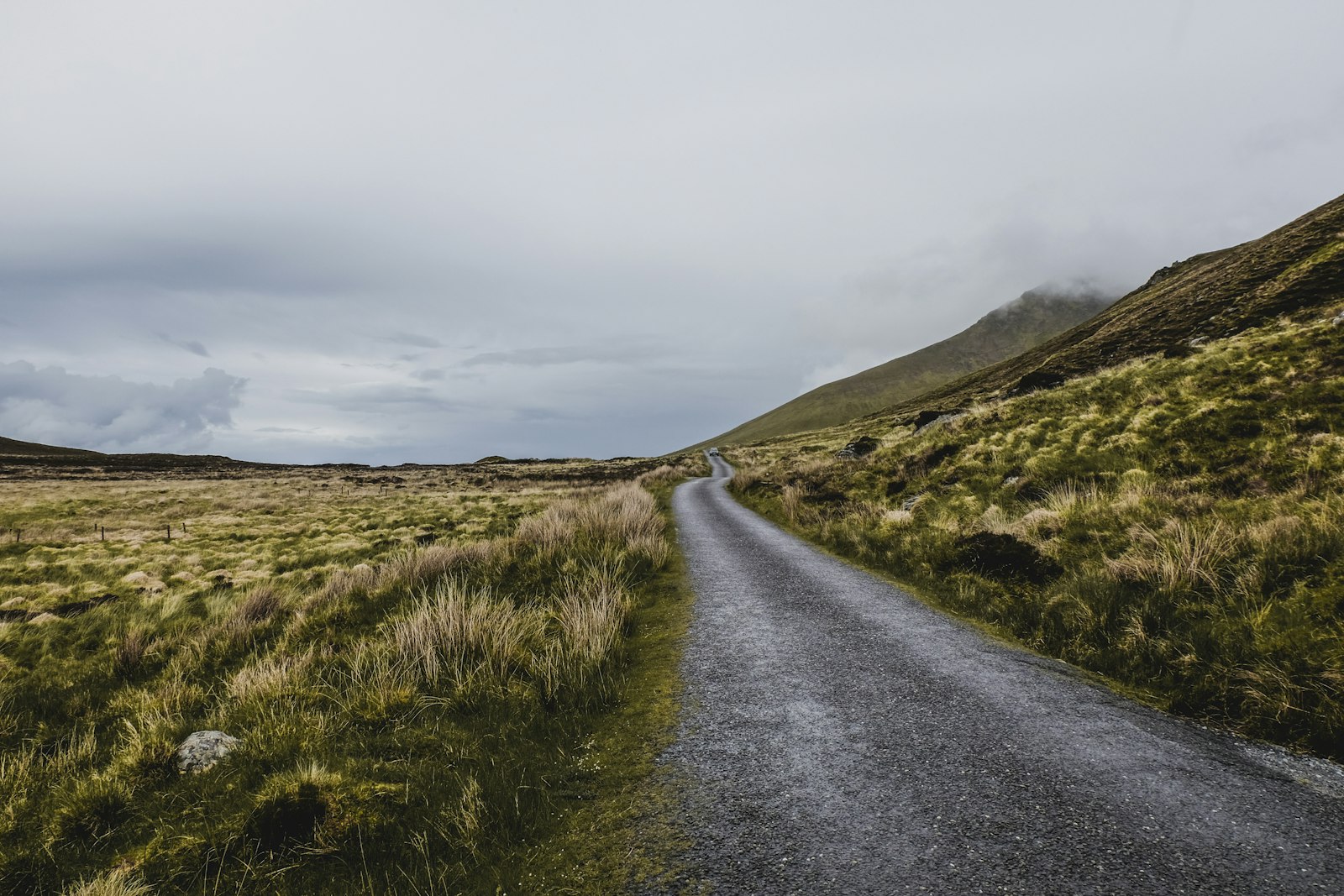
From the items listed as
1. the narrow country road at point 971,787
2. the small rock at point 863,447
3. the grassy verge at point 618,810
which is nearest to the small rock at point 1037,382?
the small rock at point 863,447

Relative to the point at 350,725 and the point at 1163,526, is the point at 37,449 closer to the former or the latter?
the point at 350,725

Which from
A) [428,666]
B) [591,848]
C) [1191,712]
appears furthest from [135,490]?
[1191,712]

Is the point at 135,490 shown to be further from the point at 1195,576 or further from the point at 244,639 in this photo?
the point at 1195,576

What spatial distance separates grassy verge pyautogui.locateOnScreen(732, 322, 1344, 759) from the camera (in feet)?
16.3

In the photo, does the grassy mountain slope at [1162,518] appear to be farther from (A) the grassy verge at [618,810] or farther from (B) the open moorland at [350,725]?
(B) the open moorland at [350,725]

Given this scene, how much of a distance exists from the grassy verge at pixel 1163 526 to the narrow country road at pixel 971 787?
80 centimetres

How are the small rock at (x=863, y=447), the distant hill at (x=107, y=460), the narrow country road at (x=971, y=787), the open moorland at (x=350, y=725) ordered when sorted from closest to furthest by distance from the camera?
the narrow country road at (x=971, y=787)
the open moorland at (x=350, y=725)
the small rock at (x=863, y=447)
the distant hill at (x=107, y=460)

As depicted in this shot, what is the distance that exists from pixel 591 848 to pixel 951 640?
5.15 m

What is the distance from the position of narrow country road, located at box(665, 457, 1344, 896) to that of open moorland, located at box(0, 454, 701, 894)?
73cm

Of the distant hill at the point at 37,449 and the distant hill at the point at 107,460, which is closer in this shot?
the distant hill at the point at 107,460

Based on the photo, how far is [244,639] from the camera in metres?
9.22

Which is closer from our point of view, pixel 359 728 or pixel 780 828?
pixel 780 828

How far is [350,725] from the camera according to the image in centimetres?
519

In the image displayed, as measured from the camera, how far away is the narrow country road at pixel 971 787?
9.70 ft
